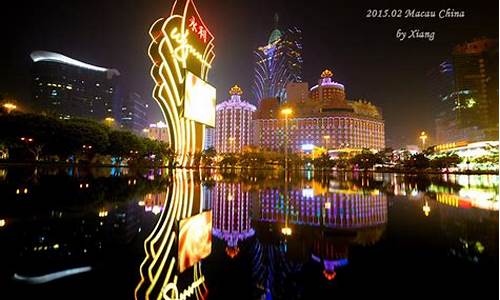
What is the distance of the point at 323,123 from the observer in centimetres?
11362

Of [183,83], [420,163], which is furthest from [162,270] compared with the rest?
[420,163]

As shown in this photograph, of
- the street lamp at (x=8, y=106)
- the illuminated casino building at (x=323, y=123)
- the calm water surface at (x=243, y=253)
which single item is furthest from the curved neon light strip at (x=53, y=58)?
the calm water surface at (x=243, y=253)

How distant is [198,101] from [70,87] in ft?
391

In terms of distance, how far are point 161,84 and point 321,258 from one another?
33.3 meters

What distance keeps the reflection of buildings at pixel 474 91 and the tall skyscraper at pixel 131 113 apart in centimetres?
15124

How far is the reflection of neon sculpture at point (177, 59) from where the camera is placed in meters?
32.3

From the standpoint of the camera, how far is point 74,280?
302 cm

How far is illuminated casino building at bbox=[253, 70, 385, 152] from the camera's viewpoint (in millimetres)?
112088

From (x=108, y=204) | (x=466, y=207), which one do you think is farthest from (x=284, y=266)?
(x=466, y=207)

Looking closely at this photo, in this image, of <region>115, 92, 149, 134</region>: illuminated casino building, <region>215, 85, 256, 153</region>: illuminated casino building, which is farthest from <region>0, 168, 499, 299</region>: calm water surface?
<region>115, 92, 149, 134</region>: illuminated casino building

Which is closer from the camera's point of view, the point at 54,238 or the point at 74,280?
the point at 74,280

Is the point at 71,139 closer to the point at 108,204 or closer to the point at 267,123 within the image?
the point at 108,204

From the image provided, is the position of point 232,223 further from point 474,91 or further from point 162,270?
point 474,91

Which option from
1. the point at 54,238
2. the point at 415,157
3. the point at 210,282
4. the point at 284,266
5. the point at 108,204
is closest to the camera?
the point at 210,282
